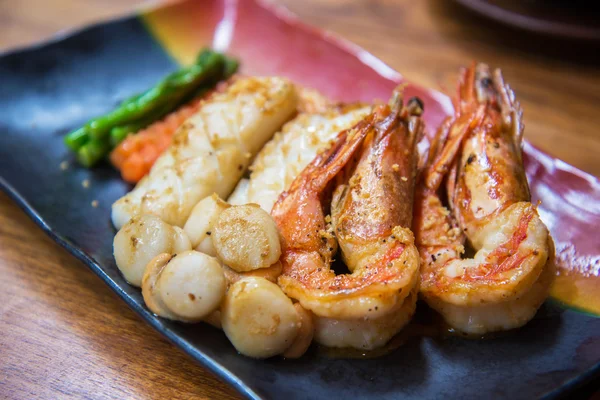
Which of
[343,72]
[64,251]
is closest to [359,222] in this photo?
[64,251]

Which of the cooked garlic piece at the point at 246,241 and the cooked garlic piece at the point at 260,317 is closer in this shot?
the cooked garlic piece at the point at 260,317

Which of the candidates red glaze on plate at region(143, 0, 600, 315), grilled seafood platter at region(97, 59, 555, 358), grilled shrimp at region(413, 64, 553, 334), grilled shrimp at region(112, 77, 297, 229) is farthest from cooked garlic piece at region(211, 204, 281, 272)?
red glaze on plate at region(143, 0, 600, 315)

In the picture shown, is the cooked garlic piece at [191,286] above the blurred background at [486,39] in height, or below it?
below

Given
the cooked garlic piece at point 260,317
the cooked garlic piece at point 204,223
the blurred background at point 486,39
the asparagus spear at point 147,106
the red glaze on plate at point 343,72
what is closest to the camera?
the cooked garlic piece at point 260,317

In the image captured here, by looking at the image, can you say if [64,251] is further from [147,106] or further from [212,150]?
[147,106]

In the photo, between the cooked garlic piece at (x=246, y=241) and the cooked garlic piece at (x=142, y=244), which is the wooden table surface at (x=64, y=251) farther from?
the cooked garlic piece at (x=246, y=241)

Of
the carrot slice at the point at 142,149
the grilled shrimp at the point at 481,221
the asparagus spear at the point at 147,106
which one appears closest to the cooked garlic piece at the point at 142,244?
the carrot slice at the point at 142,149

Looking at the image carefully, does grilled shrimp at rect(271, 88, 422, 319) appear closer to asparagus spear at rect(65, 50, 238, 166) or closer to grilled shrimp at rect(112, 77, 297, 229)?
grilled shrimp at rect(112, 77, 297, 229)
